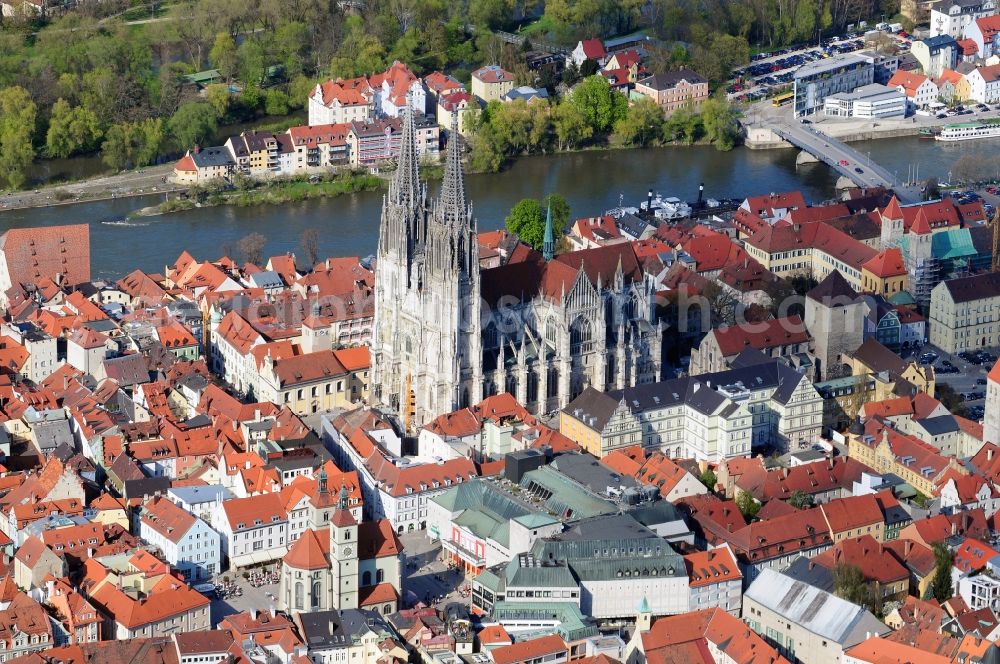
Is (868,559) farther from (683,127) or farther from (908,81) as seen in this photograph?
(908,81)

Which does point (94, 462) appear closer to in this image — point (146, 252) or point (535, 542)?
point (535, 542)

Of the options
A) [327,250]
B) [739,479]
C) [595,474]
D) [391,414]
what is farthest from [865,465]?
[327,250]

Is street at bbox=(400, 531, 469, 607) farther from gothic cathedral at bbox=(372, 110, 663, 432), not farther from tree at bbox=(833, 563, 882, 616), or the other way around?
tree at bbox=(833, 563, 882, 616)

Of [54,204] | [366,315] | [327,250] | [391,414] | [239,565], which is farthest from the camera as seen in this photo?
[54,204]

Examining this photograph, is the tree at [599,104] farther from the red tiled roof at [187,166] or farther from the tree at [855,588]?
the tree at [855,588]

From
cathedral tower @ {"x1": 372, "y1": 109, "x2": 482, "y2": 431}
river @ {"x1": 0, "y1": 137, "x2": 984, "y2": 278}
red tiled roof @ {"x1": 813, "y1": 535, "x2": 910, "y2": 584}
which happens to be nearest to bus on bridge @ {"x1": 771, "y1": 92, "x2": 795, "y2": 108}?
river @ {"x1": 0, "y1": 137, "x2": 984, "y2": 278}

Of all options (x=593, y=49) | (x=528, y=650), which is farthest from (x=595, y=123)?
(x=528, y=650)

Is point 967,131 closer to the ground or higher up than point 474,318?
closer to the ground

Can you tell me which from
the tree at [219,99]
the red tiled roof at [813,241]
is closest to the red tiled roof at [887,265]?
the red tiled roof at [813,241]
